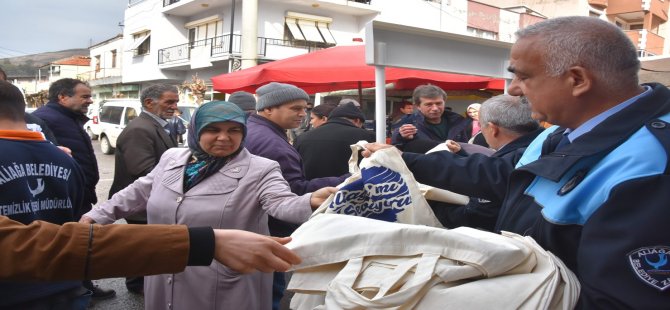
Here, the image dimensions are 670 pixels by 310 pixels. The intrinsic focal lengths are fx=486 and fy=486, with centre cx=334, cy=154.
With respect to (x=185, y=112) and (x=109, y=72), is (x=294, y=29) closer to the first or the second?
(x=185, y=112)

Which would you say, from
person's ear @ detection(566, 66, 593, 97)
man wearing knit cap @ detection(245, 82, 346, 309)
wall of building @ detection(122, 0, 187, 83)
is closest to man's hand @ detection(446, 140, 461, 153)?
man wearing knit cap @ detection(245, 82, 346, 309)

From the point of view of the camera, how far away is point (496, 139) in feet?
8.59

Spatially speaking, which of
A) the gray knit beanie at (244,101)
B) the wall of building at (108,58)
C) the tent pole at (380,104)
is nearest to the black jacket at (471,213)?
the tent pole at (380,104)

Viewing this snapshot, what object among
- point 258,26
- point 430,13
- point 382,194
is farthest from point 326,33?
point 382,194

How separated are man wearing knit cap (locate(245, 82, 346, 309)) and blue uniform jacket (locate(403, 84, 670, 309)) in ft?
5.98

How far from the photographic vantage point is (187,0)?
25.2 m

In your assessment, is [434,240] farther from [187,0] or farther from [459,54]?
[187,0]

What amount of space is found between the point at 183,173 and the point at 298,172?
840 mm

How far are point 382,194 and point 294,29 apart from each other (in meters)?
22.6

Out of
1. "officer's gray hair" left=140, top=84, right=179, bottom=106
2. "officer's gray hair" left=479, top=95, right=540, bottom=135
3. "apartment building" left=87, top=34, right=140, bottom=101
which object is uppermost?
"apartment building" left=87, top=34, right=140, bottom=101

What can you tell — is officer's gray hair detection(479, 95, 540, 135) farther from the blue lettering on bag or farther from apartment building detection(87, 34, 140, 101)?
apartment building detection(87, 34, 140, 101)

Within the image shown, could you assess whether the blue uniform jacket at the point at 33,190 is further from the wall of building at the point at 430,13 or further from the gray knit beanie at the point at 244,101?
the wall of building at the point at 430,13

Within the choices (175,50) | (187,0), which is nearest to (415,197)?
(187,0)

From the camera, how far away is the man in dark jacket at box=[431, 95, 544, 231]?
6.98 feet
